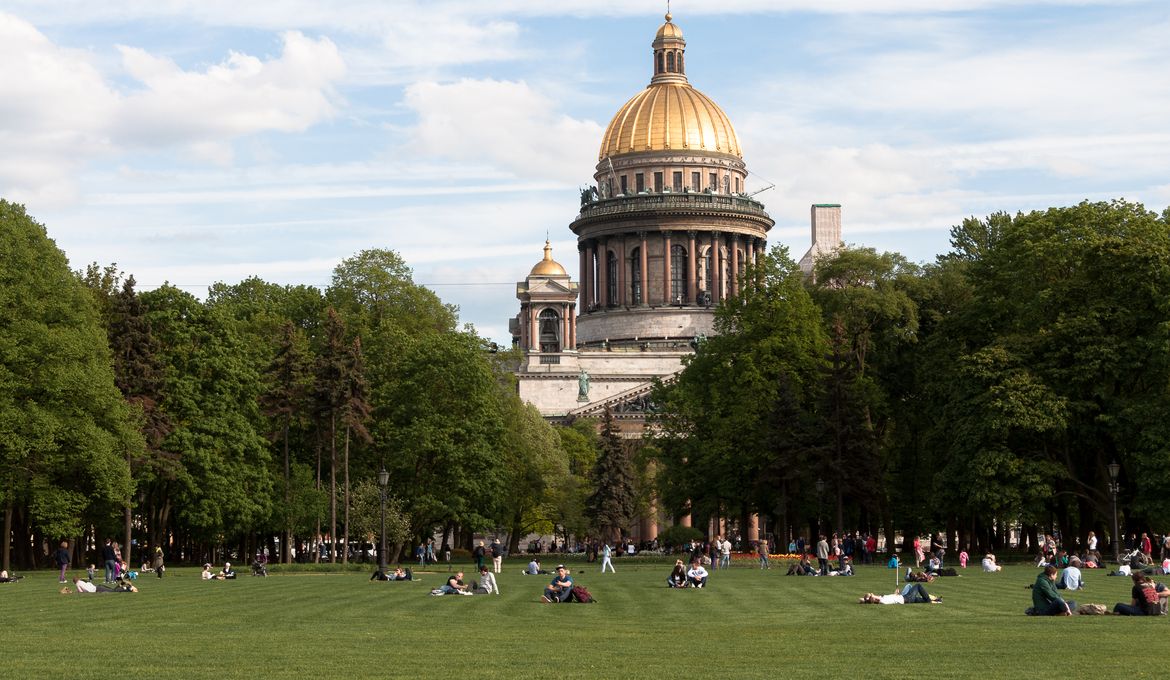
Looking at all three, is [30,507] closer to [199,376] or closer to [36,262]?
[36,262]

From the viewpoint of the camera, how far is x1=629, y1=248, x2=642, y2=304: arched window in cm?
15812

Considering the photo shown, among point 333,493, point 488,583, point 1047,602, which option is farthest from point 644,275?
point 1047,602

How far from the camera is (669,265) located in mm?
158250

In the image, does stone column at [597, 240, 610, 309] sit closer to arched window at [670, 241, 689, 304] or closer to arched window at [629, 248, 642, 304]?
arched window at [629, 248, 642, 304]

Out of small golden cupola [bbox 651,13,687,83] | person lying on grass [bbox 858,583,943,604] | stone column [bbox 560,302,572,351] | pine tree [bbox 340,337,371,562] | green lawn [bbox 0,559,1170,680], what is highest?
small golden cupola [bbox 651,13,687,83]

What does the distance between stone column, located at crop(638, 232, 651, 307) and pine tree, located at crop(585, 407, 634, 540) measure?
2341 inches

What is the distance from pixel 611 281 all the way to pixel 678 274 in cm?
620

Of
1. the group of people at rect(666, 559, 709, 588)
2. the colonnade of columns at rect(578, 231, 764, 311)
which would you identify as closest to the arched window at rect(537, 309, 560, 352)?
the colonnade of columns at rect(578, 231, 764, 311)

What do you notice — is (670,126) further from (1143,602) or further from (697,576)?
(1143,602)

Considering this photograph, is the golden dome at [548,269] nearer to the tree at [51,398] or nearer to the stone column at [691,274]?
the stone column at [691,274]

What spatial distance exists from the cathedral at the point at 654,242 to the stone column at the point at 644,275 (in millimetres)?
84

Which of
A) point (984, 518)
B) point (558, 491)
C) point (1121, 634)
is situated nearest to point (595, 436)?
point (558, 491)

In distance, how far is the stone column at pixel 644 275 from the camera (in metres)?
157

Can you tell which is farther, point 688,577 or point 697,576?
point 688,577
